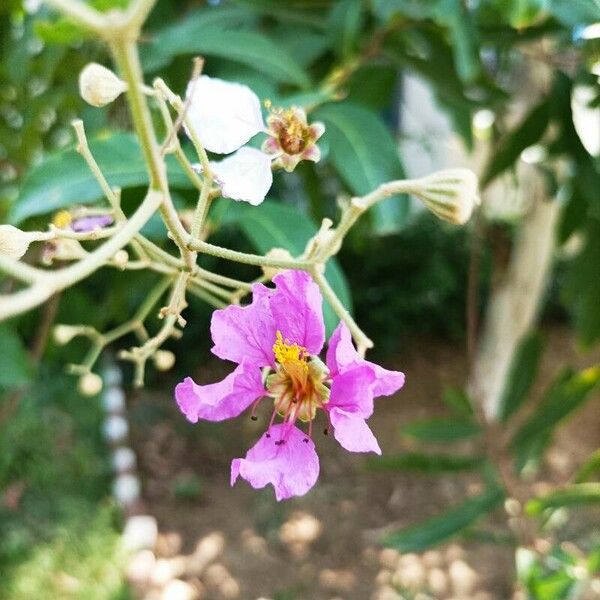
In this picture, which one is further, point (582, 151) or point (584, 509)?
point (584, 509)

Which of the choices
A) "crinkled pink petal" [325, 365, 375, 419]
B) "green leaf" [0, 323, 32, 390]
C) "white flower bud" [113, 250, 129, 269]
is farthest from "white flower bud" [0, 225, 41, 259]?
"green leaf" [0, 323, 32, 390]

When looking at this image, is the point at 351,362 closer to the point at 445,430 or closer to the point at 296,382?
the point at 296,382

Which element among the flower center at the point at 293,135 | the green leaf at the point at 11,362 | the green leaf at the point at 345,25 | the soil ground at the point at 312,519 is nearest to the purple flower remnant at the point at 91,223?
the flower center at the point at 293,135

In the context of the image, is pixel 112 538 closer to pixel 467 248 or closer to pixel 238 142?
pixel 238 142

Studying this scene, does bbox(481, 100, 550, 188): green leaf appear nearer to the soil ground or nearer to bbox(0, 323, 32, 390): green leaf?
bbox(0, 323, 32, 390): green leaf

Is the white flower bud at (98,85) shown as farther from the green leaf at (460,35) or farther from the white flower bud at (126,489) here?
the white flower bud at (126,489)

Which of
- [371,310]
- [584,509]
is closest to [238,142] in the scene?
[584,509]

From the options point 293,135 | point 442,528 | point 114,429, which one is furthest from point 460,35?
point 114,429
